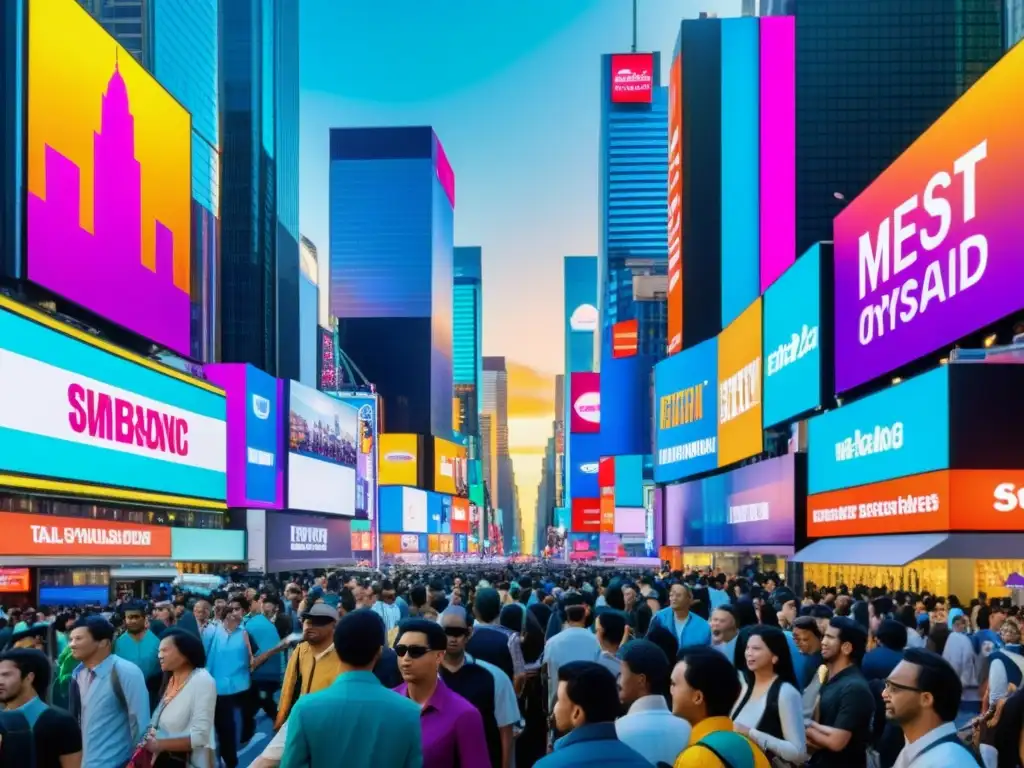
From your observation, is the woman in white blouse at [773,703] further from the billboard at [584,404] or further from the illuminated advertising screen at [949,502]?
the billboard at [584,404]

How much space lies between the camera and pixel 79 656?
751 cm

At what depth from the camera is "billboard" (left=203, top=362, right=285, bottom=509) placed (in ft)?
220

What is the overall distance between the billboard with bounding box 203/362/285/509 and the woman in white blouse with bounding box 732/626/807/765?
61.8 meters

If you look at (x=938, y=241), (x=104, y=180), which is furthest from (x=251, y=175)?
(x=938, y=241)

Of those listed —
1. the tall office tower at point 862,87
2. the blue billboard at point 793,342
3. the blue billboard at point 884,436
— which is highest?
the tall office tower at point 862,87

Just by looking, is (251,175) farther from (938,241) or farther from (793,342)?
(938,241)

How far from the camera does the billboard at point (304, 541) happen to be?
72188mm

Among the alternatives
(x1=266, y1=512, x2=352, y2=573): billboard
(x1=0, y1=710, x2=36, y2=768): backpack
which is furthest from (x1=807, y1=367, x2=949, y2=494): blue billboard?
(x1=266, y1=512, x2=352, y2=573): billboard

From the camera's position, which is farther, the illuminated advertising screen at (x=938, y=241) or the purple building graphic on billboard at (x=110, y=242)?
the purple building graphic on billboard at (x=110, y=242)

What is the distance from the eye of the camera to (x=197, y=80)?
160 meters

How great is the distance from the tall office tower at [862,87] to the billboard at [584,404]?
74.4 metres

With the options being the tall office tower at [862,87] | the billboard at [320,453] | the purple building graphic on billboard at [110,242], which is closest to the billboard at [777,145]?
the billboard at [320,453]

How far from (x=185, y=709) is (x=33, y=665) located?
4.23 feet

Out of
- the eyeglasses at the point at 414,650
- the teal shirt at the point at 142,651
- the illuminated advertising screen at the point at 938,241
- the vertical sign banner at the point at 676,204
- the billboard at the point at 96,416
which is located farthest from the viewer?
the vertical sign banner at the point at 676,204
